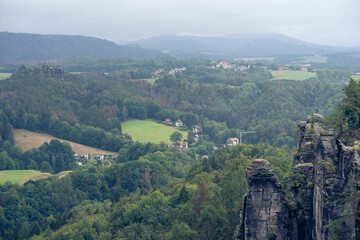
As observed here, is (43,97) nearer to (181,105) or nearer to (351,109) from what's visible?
(181,105)

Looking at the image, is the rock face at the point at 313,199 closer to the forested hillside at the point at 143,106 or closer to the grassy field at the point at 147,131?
the forested hillside at the point at 143,106

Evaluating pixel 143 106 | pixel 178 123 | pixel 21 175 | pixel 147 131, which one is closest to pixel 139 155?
pixel 21 175

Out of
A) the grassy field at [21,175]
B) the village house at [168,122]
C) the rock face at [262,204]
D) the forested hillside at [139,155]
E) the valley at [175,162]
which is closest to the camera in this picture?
the rock face at [262,204]

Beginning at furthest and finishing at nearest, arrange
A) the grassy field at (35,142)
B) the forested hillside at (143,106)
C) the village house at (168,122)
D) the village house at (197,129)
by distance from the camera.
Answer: the village house at (168,122) < the village house at (197,129) < the forested hillside at (143,106) < the grassy field at (35,142)

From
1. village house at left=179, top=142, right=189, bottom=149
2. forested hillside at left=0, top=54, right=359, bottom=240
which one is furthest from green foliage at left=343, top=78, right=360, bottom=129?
village house at left=179, top=142, right=189, bottom=149

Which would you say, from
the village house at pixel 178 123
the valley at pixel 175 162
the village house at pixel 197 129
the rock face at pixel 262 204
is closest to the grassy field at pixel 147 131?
the valley at pixel 175 162

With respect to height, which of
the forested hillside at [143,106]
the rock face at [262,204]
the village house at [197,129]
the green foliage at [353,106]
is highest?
the green foliage at [353,106]
